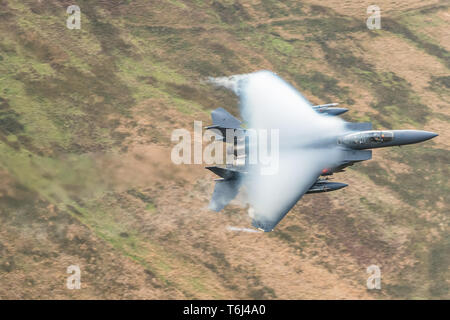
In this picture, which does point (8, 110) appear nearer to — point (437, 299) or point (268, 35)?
point (268, 35)

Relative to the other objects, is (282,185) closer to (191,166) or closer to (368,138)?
(368,138)

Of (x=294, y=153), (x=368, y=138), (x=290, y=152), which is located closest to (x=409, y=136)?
(x=368, y=138)

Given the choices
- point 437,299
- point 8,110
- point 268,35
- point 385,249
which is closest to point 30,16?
point 8,110
